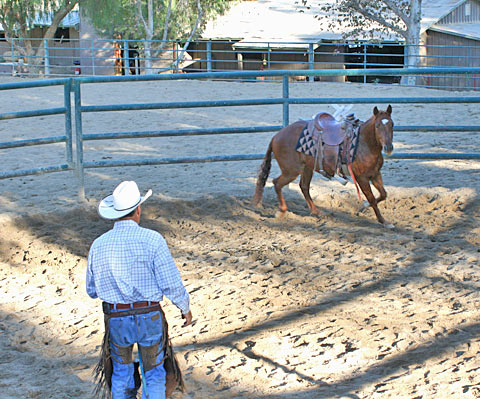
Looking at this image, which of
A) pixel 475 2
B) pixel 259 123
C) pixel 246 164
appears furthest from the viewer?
pixel 475 2

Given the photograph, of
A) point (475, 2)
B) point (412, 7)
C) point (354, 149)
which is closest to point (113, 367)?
point (354, 149)

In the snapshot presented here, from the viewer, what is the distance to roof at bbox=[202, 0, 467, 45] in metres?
26.2

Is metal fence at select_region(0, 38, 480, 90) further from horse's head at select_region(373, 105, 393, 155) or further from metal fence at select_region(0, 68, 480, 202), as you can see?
horse's head at select_region(373, 105, 393, 155)

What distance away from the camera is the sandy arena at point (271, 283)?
3719 millimetres

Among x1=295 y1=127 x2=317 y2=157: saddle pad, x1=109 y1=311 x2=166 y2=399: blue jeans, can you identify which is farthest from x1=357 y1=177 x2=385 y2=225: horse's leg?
x1=109 y1=311 x2=166 y2=399: blue jeans

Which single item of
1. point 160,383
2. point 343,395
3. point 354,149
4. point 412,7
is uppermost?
point 412,7

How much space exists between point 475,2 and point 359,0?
848 cm

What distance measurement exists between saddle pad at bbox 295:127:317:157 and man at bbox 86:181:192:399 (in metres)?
3.55

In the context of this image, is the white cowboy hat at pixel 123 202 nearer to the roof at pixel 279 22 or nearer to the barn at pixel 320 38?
the barn at pixel 320 38

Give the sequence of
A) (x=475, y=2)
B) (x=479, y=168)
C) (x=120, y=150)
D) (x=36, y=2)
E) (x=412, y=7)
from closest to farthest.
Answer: (x=479, y=168)
(x=120, y=150)
(x=412, y=7)
(x=36, y=2)
(x=475, y=2)

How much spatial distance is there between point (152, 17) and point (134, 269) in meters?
25.5

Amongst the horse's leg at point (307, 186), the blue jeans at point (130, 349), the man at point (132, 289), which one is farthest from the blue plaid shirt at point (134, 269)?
the horse's leg at point (307, 186)

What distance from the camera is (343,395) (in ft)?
11.3

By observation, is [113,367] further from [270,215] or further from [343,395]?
[270,215]
